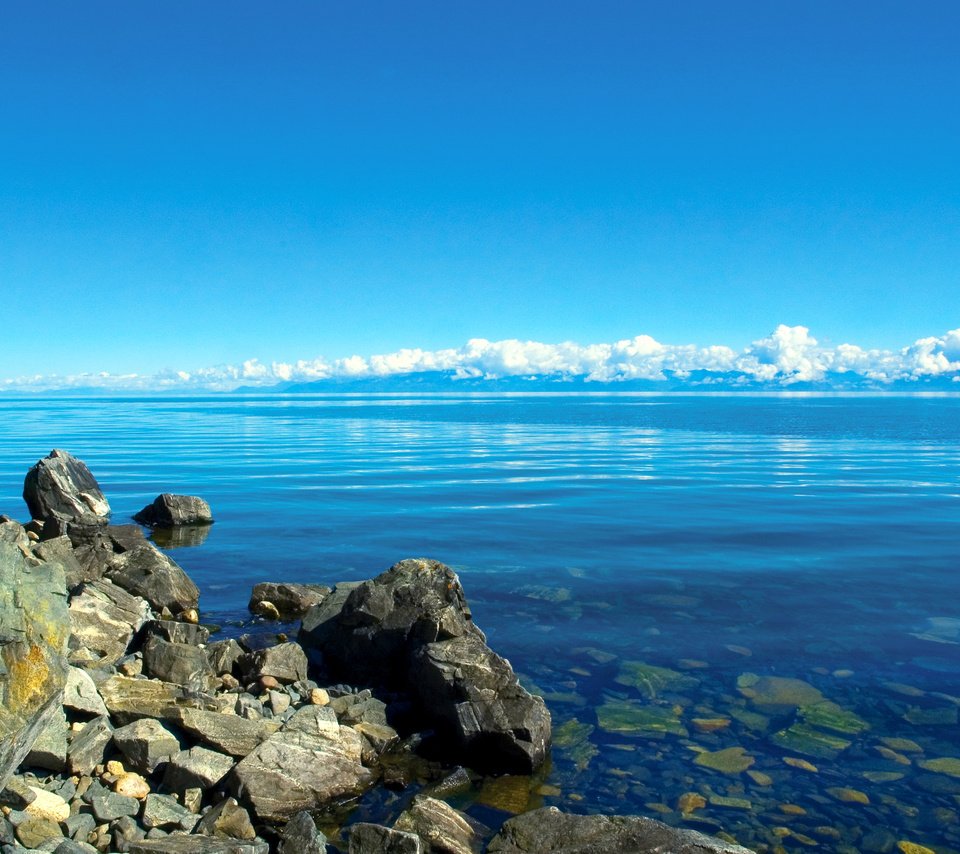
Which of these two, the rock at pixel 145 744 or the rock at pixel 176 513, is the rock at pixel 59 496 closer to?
the rock at pixel 176 513

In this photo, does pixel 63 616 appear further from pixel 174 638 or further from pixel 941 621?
pixel 941 621

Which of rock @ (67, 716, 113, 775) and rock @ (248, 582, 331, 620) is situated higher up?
rock @ (67, 716, 113, 775)

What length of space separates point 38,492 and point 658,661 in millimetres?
25009

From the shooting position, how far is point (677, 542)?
3019cm

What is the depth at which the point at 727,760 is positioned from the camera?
498 inches

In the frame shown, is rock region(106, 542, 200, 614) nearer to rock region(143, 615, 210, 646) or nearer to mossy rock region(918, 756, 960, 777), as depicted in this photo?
rock region(143, 615, 210, 646)

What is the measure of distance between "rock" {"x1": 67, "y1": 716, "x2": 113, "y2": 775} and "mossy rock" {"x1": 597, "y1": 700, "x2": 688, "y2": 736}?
25.2ft

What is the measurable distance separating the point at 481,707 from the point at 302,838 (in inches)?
149

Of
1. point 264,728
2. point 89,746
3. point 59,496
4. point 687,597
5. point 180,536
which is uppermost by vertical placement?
point 59,496

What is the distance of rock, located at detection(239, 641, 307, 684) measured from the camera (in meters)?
14.5

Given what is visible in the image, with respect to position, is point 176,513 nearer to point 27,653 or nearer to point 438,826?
point 27,653

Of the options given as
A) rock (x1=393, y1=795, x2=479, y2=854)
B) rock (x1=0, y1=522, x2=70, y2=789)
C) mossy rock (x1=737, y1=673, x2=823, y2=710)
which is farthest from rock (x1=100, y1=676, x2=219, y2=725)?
mossy rock (x1=737, y1=673, x2=823, y2=710)

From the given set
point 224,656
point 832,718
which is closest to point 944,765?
point 832,718

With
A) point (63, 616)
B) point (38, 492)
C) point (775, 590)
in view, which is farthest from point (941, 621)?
point (38, 492)
